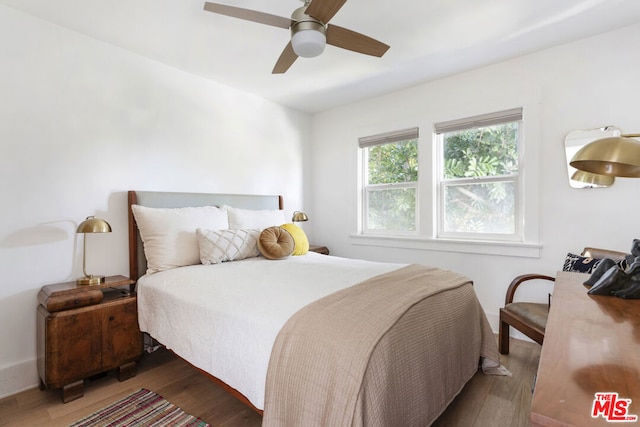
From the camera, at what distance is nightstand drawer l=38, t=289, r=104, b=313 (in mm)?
1919

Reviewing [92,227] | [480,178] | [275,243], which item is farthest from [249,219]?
[480,178]

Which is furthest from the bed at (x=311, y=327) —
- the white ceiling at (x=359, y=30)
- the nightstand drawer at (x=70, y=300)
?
the white ceiling at (x=359, y=30)

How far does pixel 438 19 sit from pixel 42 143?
2.92m

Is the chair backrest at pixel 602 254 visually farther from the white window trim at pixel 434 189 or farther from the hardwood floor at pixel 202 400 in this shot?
the hardwood floor at pixel 202 400

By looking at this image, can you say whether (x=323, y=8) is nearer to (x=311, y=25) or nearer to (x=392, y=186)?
(x=311, y=25)

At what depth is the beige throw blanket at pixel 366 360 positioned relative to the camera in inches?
45.4

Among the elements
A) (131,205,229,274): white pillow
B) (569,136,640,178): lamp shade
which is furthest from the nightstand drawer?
(569,136,640,178): lamp shade

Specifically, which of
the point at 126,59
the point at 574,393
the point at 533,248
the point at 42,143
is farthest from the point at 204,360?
the point at 533,248

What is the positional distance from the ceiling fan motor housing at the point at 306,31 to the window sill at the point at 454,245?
231 cm

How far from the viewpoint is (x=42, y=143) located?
7.26ft

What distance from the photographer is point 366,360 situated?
1.15 m

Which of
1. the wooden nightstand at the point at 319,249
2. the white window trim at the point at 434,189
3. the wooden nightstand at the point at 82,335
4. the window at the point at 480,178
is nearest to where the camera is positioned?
the wooden nightstand at the point at 82,335

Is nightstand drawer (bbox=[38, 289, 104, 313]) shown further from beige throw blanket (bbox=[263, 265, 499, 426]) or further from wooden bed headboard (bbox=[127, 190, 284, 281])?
beige throw blanket (bbox=[263, 265, 499, 426])

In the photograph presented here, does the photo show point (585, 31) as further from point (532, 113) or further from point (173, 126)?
point (173, 126)
